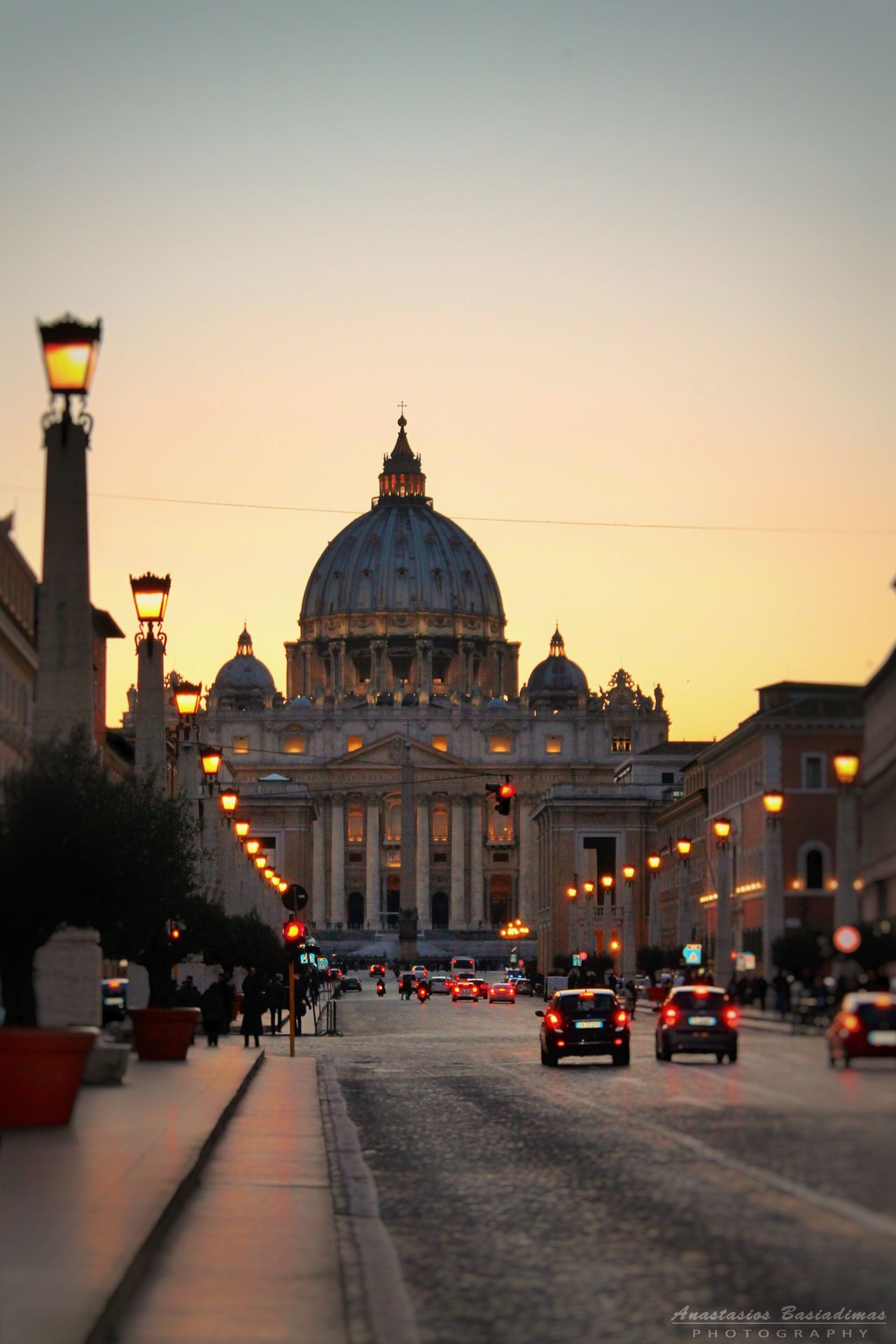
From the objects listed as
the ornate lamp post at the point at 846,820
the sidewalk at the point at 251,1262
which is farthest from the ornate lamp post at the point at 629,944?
the ornate lamp post at the point at 846,820

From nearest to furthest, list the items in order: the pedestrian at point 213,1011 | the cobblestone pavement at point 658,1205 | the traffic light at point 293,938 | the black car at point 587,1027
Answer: the cobblestone pavement at point 658,1205, the black car at point 587,1027, the traffic light at point 293,938, the pedestrian at point 213,1011

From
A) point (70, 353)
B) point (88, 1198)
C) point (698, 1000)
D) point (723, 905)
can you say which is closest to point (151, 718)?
point (698, 1000)

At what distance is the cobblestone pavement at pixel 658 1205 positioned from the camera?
10.0 metres

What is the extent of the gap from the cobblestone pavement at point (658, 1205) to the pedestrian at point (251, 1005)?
23031 mm

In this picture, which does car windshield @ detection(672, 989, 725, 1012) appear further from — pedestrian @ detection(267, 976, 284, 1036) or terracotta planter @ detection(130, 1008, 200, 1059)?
pedestrian @ detection(267, 976, 284, 1036)

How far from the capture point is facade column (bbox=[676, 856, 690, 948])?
249 feet

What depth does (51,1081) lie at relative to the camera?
64.8ft

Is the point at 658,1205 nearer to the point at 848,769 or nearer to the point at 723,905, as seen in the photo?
the point at 848,769

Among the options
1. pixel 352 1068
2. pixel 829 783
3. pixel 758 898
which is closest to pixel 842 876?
pixel 829 783

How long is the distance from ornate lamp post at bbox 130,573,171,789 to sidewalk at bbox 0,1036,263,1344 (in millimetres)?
6087

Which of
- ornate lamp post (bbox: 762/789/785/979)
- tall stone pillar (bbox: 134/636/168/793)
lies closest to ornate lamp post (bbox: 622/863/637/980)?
tall stone pillar (bbox: 134/636/168/793)

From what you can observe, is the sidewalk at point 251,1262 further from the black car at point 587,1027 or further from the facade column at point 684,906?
the facade column at point 684,906

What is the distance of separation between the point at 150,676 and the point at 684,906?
45282 millimetres

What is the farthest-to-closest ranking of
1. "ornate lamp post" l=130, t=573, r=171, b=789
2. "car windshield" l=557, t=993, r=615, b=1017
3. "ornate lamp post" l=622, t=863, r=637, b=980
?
"ornate lamp post" l=622, t=863, r=637, b=980 < "car windshield" l=557, t=993, r=615, b=1017 < "ornate lamp post" l=130, t=573, r=171, b=789
